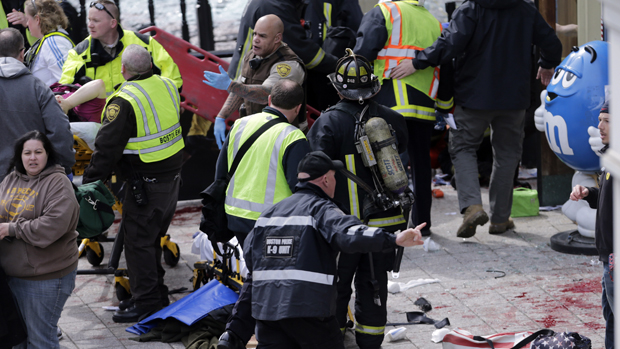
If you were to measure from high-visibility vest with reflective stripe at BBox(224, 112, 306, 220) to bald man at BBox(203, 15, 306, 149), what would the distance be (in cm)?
129

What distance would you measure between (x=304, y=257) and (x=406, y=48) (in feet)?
12.5

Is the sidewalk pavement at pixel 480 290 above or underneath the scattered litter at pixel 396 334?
underneath

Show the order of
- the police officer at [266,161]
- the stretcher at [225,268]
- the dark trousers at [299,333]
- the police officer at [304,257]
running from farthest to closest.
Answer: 1. the stretcher at [225,268]
2. the police officer at [266,161]
3. the dark trousers at [299,333]
4. the police officer at [304,257]

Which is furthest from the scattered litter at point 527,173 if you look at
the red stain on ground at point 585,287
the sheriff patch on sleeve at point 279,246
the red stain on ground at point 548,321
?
the sheriff patch on sleeve at point 279,246

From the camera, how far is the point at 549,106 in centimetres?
672

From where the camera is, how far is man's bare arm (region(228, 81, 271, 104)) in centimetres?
618

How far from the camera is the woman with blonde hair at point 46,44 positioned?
7098mm

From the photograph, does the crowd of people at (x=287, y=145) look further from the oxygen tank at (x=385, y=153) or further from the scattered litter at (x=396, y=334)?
the scattered litter at (x=396, y=334)

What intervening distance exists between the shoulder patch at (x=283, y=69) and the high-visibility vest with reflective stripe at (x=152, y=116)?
87 cm

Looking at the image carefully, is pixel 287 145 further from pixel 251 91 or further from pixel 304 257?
pixel 251 91

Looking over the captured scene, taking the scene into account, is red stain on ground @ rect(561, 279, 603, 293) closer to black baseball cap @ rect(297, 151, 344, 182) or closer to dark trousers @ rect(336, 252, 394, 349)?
dark trousers @ rect(336, 252, 394, 349)

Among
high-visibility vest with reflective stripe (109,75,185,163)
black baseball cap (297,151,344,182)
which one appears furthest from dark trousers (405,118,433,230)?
black baseball cap (297,151,344,182)

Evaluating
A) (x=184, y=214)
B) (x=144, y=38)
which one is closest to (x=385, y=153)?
(x=144, y=38)

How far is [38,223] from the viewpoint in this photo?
15.0 ft
